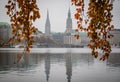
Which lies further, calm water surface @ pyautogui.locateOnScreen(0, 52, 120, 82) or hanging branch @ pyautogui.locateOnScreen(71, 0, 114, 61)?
calm water surface @ pyautogui.locateOnScreen(0, 52, 120, 82)

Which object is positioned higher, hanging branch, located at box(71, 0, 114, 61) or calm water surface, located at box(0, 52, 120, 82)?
hanging branch, located at box(71, 0, 114, 61)

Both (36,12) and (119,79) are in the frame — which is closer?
(36,12)

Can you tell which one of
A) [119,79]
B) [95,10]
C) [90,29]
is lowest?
[119,79]

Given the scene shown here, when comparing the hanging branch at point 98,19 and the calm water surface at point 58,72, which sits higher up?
the hanging branch at point 98,19

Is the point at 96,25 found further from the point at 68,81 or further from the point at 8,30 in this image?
the point at 8,30

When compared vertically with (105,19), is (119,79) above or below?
below

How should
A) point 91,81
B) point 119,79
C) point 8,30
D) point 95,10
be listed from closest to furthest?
1. point 95,10
2. point 91,81
3. point 119,79
4. point 8,30

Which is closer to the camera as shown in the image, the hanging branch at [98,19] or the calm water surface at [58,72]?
the hanging branch at [98,19]

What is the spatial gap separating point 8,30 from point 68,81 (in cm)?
13047

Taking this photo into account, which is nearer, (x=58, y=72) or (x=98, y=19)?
(x=98, y=19)

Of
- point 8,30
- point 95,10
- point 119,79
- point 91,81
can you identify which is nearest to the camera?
point 95,10

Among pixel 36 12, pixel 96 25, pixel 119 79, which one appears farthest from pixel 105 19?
pixel 119 79

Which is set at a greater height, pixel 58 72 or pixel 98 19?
pixel 98 19

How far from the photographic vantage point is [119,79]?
82.0 feet
